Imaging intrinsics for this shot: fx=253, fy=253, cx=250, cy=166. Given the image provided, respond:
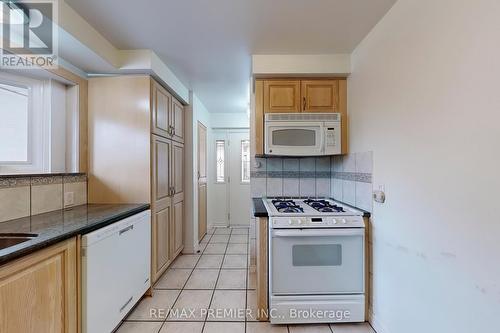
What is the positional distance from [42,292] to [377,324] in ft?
7.01

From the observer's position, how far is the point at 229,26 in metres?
1.92

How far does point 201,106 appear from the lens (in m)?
4.16

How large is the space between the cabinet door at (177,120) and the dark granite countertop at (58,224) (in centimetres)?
122

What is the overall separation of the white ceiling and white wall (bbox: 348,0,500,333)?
0.31 metres

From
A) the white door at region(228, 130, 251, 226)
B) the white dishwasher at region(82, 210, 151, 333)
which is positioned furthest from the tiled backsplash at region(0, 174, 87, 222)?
the white door at region(228, 130, 251, 226)

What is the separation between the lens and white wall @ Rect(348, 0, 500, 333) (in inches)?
40.3

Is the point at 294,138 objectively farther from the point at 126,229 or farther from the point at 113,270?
the point at 113,270

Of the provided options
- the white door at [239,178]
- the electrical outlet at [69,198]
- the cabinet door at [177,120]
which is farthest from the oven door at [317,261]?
the white door at [239,178]

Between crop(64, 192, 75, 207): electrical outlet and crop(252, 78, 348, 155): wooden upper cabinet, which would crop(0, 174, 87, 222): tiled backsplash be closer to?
crop(64, 192, 75, 207): electrical outlet

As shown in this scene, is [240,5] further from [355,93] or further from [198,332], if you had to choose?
[198,332]

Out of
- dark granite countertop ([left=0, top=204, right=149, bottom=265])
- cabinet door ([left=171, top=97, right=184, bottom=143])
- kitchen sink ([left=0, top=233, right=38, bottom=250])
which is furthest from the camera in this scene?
cabinet door ([left=171, top=97, right=184, bottom=143])

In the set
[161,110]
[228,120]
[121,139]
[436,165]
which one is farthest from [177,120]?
[436,165]

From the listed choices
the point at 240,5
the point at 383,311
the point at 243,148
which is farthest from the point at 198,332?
the point at 243,148

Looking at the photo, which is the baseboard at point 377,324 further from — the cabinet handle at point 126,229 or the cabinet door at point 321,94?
the cabinet handle at point 126,229
